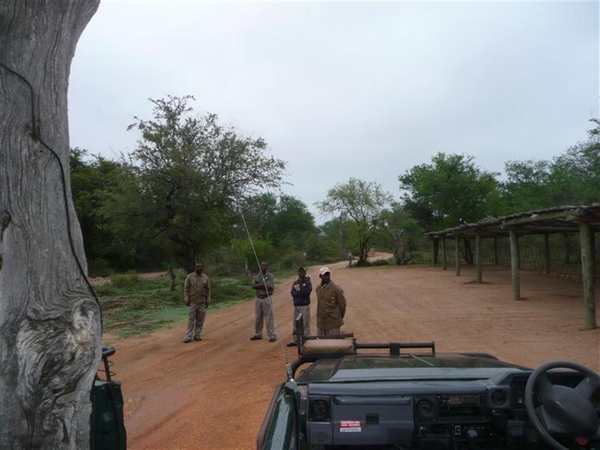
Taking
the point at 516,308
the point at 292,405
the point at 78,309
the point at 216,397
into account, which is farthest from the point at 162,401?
the point at 516,308

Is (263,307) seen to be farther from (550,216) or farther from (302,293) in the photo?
(550,216)

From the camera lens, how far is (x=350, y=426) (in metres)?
2.59

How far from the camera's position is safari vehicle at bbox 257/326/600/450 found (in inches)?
98.3

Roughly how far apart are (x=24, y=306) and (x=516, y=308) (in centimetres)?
1639

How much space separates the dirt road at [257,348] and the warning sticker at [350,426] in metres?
1.34

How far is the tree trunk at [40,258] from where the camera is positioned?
113 inches

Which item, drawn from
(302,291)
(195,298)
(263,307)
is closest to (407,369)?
(302,291)

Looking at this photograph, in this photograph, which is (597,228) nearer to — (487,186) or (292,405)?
(292,405)

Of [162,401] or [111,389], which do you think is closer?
[111,389]

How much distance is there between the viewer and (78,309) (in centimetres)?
303

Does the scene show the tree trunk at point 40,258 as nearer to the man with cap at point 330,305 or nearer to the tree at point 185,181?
the man with cap at point 330,305

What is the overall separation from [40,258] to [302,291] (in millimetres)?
8174

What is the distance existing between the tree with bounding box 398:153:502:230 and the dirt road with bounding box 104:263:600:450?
20513 mm

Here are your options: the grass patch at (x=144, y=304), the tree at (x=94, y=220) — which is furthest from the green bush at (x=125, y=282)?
the tree at (x=94, y=220)
